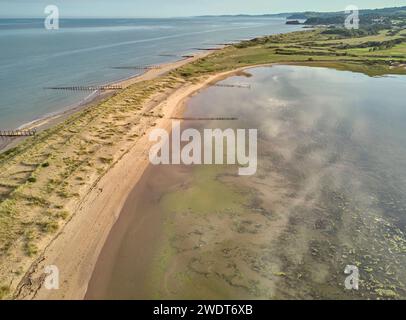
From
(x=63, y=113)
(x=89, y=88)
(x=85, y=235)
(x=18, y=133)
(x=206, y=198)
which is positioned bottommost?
(x=85, y=235)

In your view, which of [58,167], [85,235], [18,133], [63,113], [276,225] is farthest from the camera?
[63,113]

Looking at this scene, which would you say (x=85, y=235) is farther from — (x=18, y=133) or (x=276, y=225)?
(x=18, y=133)

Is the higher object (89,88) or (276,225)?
(89,88)

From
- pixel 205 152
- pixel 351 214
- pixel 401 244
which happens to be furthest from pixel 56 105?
pixel 401 244

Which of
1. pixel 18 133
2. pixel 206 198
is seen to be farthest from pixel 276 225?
pixel 18 133

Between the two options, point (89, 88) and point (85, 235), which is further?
point (89, 88)

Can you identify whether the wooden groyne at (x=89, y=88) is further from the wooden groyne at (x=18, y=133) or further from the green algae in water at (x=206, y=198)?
the green algae in water at (x=206, y=198)

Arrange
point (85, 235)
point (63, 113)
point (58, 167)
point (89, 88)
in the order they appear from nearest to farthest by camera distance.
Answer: point (85, 235) < point (58, 167) < point (63, 113) < point (89, 88)
